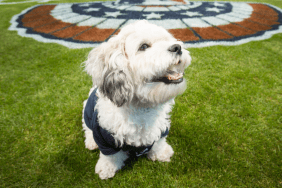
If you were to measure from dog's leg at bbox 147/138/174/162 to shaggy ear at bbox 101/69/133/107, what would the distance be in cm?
115

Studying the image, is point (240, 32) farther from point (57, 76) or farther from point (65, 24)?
point (65, 24)

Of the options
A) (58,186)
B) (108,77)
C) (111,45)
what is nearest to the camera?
(108,77)

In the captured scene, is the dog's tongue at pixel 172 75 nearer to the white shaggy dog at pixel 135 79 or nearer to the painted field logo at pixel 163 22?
the white shaggy dog at pixel 135 79

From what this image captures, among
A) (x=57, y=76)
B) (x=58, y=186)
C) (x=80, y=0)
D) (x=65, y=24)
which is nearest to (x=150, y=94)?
(x=58, y=186)

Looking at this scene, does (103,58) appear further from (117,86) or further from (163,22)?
(163,22)

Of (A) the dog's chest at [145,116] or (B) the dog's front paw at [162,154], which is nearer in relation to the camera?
(A) the dog's chest at [145,116]

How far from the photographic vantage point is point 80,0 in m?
10.1

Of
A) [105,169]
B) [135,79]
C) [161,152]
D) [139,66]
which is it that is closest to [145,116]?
[135,79]

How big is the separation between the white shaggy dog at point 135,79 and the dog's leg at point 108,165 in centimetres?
40

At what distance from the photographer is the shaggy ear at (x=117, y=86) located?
48.3 inches

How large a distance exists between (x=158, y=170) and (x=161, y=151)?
257 millimetres

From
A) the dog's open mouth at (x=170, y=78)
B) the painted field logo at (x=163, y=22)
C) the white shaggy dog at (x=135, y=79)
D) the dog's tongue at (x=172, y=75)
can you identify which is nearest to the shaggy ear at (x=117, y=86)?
the white shaggy dog at (x=135, y=79)

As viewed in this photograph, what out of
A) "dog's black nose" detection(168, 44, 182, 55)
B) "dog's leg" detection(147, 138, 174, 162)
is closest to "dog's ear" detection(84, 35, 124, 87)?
"dog's black nose" detection(168, 44, 182, 55)

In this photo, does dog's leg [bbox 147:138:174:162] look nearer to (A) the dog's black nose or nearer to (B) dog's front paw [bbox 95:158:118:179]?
(B) dog's front paw [bbox 95:158:118:179]
